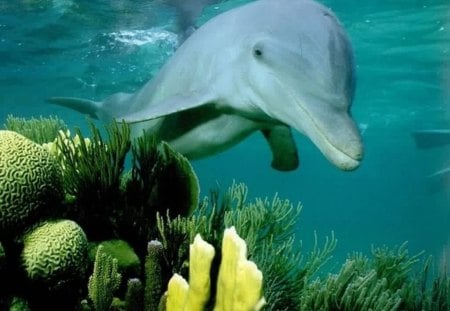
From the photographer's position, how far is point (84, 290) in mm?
3506

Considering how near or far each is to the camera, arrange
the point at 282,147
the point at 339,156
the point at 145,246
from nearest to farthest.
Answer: the point at 339,156
the point at 145,246
the point at 282,147

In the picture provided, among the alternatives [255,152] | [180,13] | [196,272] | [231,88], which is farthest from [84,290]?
[255,152]

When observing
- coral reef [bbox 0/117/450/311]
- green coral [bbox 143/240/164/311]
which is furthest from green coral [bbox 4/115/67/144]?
green coral [bbox 143/240/164/311]

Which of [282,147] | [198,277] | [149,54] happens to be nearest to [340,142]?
[198,277]

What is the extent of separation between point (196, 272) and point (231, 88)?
3.39 metres

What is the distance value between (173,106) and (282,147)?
1903 millimetres

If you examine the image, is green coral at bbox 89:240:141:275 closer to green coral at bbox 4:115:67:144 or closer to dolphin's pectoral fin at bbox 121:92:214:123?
dolphin's pectoral fin at bbox 121:92:214:123

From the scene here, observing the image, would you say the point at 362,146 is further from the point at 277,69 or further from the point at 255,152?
the point at 255,152

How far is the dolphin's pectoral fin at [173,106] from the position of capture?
586 cm

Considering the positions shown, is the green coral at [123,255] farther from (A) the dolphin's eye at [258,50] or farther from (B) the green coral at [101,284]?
(A) the dolphin's eye at [258,50]

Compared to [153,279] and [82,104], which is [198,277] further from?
[82,104]

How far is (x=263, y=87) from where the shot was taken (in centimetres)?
506

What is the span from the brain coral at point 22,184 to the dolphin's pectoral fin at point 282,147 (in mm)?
3890

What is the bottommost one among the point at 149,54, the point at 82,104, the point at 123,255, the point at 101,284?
the point at 149,54
